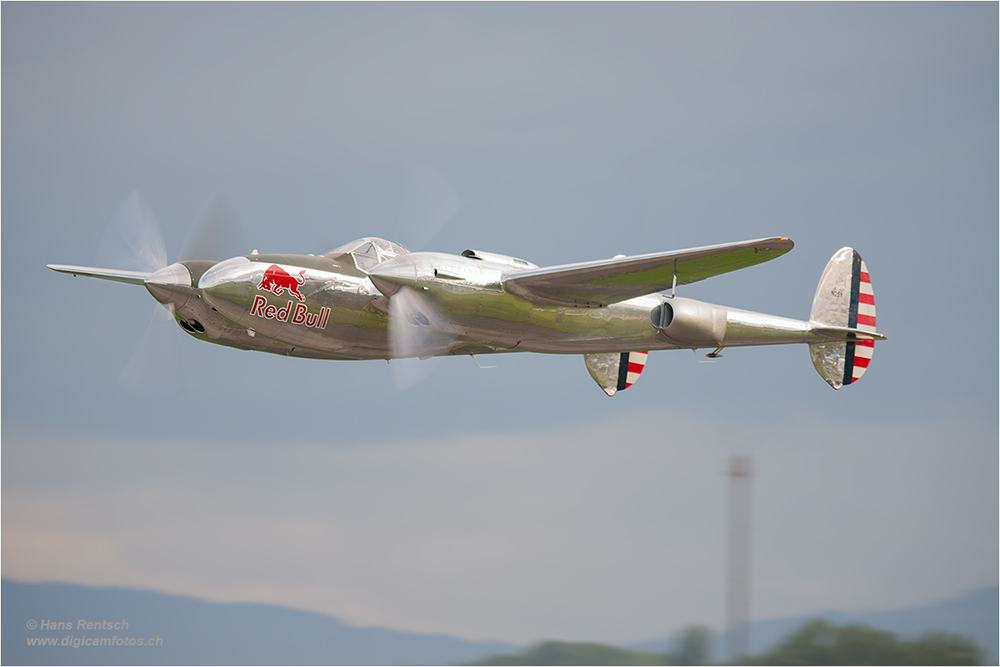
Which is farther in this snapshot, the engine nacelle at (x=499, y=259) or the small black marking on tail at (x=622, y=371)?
the small black marking on tail at (x=622, y=371)

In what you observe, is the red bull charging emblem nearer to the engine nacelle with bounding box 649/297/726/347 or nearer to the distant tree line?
the engine nacelle with bounding box 649/297/726/347

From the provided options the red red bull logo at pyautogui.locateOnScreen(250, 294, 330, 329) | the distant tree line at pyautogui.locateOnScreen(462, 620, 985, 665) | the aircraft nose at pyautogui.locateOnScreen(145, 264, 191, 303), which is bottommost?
the distant tree line at pyautogui.locateOnScreen(462, 620, 985, 665)

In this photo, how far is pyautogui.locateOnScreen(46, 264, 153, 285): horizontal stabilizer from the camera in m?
22.5

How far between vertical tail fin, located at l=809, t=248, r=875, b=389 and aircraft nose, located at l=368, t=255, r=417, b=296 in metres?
16.2

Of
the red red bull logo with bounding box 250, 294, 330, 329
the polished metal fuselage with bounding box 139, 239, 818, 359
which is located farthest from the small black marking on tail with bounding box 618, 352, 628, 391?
the red red bull logo with bounding box 250, 294, 330, 329

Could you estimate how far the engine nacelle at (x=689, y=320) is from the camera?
2311 centimetres

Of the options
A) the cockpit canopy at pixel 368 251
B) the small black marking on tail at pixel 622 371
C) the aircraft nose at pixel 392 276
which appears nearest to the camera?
the aircraft nose at pixel 392 276

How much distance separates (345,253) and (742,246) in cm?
930

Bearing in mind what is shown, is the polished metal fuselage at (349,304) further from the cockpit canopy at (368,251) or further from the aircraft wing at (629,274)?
the aircraft wing at (629,274)

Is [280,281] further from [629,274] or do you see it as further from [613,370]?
[613,370]

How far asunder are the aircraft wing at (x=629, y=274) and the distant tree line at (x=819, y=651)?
2024 cm

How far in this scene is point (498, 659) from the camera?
40094 millimetres

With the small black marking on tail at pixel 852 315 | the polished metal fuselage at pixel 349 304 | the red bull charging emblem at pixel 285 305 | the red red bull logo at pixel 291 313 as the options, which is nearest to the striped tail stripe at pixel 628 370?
the polished metal fuselage at pixel 349 304

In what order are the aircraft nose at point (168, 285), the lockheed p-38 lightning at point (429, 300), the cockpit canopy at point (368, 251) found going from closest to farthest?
the lockheed p-38 lightning at point (429, 300) < the aircraft nose at point (168, 285) < the cockpit canopy at point (368, 251)
